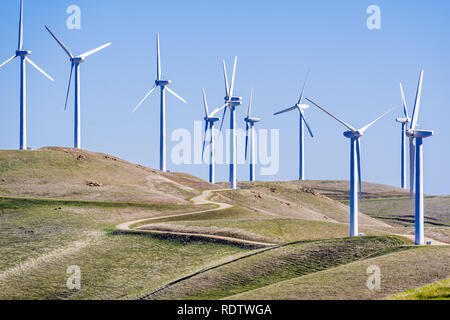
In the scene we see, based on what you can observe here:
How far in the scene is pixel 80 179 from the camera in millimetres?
148750

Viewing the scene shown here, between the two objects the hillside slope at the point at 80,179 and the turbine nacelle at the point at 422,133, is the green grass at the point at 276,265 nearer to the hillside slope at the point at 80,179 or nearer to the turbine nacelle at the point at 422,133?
the turbine nacelle at the point at 422,133

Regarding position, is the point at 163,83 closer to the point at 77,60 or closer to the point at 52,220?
the point at 77,60

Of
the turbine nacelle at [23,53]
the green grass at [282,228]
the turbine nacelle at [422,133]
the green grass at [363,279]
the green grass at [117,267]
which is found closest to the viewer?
the green grass at [363,279]

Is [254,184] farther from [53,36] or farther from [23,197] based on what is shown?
[23,197]

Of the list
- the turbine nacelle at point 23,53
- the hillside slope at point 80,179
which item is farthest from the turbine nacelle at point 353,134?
the turbine nacelle at point 23,53

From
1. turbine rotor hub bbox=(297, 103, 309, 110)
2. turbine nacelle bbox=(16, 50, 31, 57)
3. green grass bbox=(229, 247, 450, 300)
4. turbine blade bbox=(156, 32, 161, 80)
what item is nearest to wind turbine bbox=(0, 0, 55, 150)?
turbine nacelle bbox=(16, 50, 31, 57)

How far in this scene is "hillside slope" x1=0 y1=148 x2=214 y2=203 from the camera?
5408 inches

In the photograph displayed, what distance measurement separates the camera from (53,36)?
523ft

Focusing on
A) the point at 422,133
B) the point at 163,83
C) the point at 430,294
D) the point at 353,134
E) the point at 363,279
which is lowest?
the point at 363,279

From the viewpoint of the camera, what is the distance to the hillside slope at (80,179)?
13738cm

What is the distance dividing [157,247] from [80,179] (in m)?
61.0

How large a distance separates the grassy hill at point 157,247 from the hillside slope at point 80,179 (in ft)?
1.31

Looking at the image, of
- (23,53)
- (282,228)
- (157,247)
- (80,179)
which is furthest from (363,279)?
(23,53)
